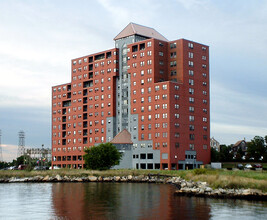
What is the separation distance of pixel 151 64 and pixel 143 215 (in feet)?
314

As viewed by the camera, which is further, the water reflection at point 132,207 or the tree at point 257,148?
the tree at point 257,148

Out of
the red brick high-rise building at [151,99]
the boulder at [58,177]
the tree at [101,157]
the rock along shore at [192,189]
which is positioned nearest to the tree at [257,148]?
the red brick high-rise building at [151,99]

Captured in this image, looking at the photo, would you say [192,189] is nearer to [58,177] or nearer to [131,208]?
[131,208]

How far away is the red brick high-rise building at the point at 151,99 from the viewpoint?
12900cm

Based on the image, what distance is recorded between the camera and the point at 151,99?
13212 cm

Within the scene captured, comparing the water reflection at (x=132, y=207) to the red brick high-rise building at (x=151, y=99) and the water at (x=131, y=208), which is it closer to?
the water at (x=131, y=208)

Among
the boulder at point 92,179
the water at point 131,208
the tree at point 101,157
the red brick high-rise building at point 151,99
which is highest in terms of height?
the red brick high-rise building at point 151,99

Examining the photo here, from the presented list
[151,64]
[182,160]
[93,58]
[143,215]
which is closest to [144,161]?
[182,160]

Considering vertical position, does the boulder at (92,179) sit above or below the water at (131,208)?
below

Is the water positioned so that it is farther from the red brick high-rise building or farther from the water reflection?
the red brick high-rise building

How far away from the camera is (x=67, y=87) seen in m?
173

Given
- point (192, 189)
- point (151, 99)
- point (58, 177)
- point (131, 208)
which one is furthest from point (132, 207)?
point (151, 99)

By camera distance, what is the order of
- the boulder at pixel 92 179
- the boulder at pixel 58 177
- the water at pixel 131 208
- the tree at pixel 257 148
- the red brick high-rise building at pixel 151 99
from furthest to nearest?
the tree at pixel 257 148, the red brick high-rise building at pixel 151 99, the boulder at pixel 58 177, the boulder at pixel 92 179, the water at pixel 131 208

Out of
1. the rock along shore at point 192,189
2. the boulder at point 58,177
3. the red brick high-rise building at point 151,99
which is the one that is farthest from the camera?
the red brick high-rise building at point 151,99
